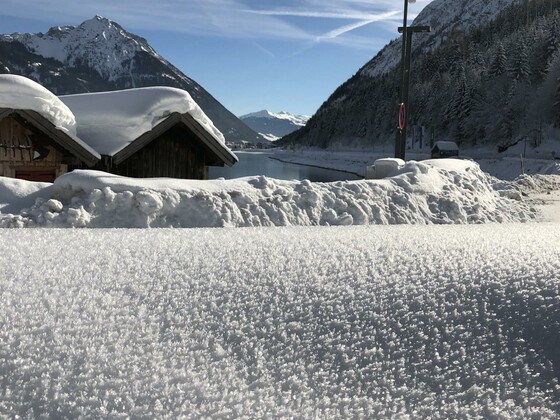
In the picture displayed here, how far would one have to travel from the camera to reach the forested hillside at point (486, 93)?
7088cm

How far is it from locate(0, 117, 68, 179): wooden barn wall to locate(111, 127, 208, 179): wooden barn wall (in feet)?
4.83

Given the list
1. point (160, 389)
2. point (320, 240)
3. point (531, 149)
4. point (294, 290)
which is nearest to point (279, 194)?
point (320, 240)

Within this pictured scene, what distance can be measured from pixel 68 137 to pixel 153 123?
1907 mm

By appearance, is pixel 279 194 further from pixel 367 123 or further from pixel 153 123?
pixel 367 123

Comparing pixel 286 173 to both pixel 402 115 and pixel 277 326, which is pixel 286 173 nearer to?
pixel 402 115

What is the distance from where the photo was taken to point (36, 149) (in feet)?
Answer: 34.4

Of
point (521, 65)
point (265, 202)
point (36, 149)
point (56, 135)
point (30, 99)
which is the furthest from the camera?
point (521, 65)

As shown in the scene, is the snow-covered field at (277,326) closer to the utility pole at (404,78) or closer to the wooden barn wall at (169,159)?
the wooden barn wall at (169,159)

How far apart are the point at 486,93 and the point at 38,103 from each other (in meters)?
80.7

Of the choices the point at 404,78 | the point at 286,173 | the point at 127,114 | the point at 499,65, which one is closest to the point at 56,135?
the point at 127,114

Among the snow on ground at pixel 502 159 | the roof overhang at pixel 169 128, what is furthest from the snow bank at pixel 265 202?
the snow on ground at pixel 502 159

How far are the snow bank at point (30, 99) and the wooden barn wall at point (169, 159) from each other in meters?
1.92

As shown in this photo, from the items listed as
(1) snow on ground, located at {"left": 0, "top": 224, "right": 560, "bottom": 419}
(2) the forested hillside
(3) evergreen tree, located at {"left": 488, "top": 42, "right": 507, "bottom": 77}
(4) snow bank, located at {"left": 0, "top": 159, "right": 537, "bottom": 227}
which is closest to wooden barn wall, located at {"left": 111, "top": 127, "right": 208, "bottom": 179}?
(4) snow bank, located at {"left": 0, "top": 159, "right": 537, "bottom": 227}

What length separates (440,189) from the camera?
32.4 feet
